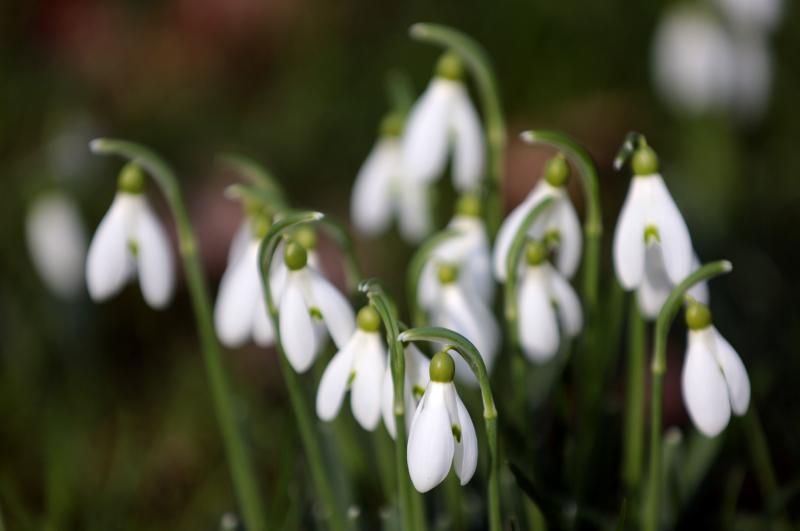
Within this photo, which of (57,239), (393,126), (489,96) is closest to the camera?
(489,96)

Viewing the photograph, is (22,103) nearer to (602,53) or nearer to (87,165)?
(87,165)

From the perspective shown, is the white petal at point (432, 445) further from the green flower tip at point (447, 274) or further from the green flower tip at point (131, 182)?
the green flower tip at point (131, 182)

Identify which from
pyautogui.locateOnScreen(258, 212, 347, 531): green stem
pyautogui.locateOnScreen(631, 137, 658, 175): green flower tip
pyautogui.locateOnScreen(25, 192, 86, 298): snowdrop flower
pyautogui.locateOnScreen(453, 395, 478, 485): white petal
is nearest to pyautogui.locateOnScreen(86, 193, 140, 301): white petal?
pyautogui.locateOnScreen(258, 212, 347, 531): green stem

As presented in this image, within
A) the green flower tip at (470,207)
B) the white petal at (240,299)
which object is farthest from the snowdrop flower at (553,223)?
the white petal at (240,299)

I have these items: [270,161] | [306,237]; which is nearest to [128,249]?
[306,237]

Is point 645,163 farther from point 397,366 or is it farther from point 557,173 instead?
point 397,366

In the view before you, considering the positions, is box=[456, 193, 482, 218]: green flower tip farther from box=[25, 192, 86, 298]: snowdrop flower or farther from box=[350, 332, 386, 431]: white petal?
box=[25, 192, 86, 298]: snowdrop flower
